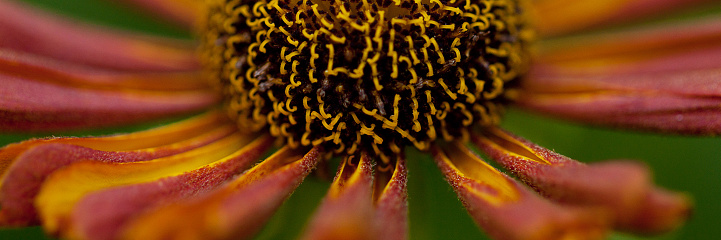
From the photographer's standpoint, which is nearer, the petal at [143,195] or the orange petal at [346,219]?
the orange petal at [346,219]

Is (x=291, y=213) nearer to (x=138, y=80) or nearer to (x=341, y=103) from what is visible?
(x=341, y=103)

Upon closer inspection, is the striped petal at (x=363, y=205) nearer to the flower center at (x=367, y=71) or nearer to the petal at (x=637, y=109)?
the flower center at (x=367, y=71)

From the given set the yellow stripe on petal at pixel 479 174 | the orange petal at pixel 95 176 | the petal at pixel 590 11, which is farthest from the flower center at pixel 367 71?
the petal at pixel 590 11

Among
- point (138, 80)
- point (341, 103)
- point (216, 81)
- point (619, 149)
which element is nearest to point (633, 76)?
point (619, 149)

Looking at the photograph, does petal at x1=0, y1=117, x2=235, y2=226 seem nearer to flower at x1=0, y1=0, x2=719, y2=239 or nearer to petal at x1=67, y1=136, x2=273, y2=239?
flower at x1=0, y1=0, x2=719, y2=239

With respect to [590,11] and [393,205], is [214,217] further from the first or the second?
[590,11]

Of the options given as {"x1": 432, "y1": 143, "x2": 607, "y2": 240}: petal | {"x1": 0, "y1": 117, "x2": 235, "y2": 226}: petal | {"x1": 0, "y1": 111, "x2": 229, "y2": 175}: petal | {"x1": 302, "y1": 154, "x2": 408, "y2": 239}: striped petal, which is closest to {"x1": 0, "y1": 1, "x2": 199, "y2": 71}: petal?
{"x1": 0, "y1": 111, "x2": 229, "y2": 175}: petal
